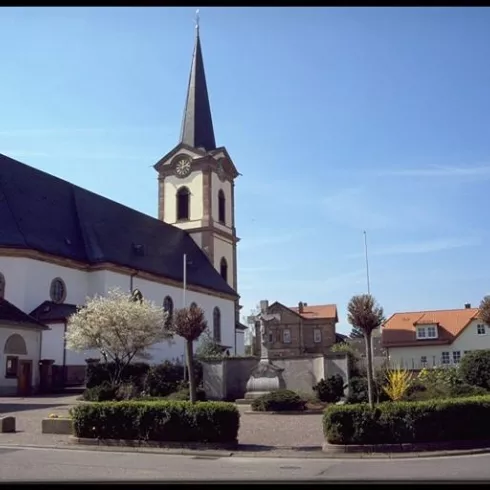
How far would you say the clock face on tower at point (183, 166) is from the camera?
64688mm

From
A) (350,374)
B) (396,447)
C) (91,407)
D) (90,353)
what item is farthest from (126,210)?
(396,447)

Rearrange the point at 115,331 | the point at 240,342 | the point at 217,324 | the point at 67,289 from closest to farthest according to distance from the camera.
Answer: the point at 115,331
the point at 67,289
the point at 217,324
the point at 240,342

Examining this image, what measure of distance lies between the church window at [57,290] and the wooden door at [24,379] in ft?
23.8

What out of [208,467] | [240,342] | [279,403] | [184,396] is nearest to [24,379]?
[184,396]

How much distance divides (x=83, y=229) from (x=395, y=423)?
1430 inches

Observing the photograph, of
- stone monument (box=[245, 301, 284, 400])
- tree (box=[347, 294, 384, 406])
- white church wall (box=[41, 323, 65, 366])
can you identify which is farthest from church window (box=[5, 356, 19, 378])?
tree (box=[347, 294, 384, 406])

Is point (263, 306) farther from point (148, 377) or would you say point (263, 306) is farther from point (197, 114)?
point (197, 114)

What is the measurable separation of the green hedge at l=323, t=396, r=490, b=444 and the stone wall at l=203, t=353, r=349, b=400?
13710 millimetres

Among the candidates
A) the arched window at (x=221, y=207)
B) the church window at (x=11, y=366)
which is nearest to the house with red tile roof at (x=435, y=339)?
the arched window at (x=221, y=207)

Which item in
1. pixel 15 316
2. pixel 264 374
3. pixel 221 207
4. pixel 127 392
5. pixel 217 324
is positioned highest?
pixel 221 207

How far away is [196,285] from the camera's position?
5747cm

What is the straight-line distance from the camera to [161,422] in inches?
674

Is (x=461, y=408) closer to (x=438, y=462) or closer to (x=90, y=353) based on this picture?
(x=438, y=462)

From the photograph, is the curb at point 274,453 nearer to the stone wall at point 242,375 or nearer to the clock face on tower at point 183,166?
the stone wall at point 242,375
